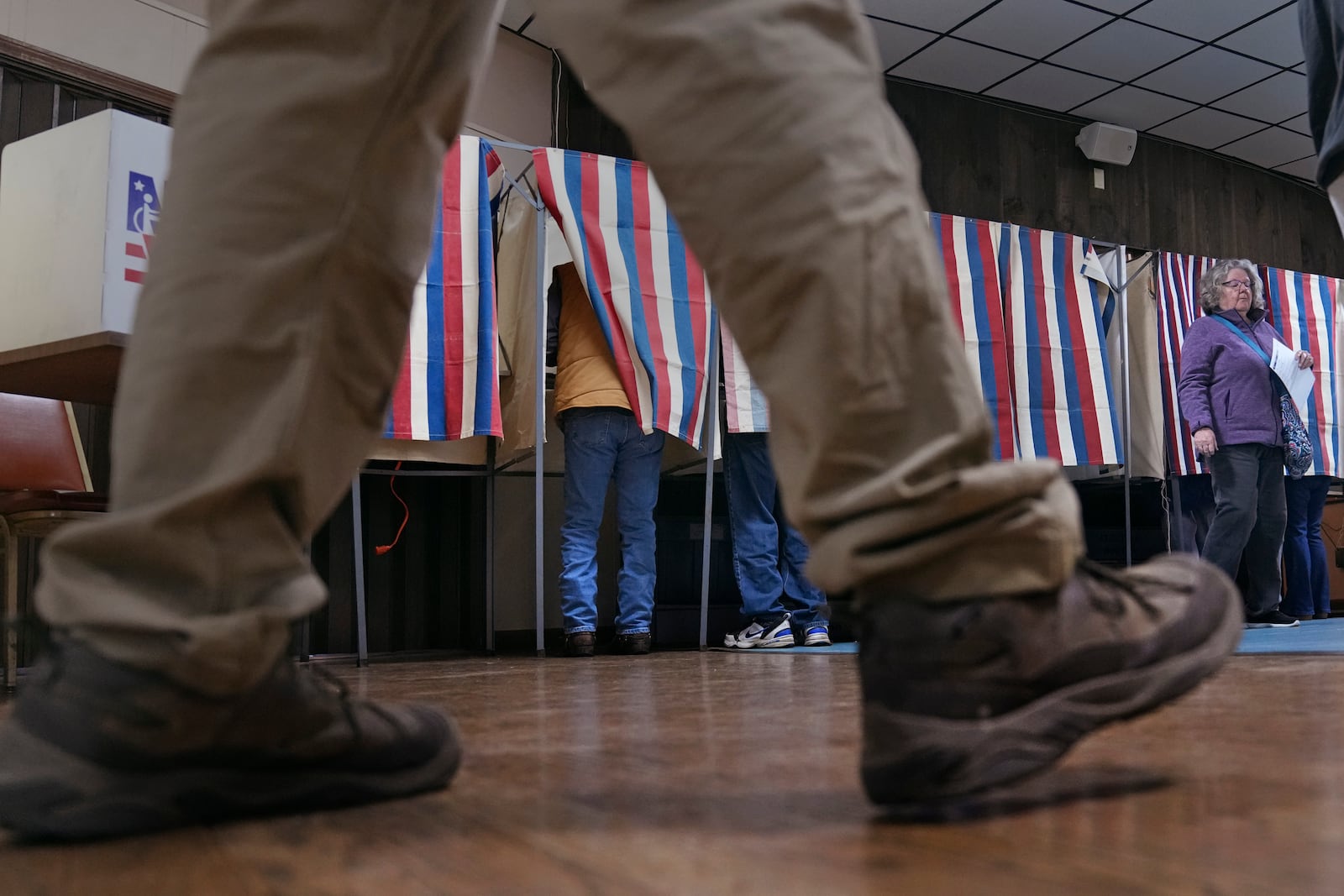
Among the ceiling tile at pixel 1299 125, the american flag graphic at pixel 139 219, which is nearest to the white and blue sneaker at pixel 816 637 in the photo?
the american flag graphic at pixel 139 219

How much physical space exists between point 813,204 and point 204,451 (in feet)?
0.96

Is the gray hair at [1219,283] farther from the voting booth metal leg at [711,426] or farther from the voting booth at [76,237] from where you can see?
the voting booth at [76,237]

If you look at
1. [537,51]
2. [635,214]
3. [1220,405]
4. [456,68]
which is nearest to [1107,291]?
Result: [1220,405]

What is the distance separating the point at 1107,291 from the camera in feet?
12.9

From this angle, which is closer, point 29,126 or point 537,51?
point 29,126

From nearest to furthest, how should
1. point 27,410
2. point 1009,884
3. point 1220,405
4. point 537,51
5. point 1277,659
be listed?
point 1009,884 → point 1277,659 → point 27,410 → point 1220,405 → point 537,51

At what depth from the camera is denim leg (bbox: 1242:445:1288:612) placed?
12.0 feet

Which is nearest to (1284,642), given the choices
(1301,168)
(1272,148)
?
(1272,148)

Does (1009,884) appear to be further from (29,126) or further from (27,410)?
(29,126)

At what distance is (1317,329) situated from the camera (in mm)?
4371

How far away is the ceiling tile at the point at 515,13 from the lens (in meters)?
3.94

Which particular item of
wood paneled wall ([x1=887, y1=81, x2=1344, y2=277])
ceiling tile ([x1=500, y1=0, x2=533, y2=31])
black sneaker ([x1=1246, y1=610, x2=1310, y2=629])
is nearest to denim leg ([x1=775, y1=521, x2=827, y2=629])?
black sneaker ([x1=1246, y1=610, x2=1310, y2=629])

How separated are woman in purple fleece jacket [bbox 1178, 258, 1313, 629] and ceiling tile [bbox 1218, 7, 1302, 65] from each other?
117 centimetres

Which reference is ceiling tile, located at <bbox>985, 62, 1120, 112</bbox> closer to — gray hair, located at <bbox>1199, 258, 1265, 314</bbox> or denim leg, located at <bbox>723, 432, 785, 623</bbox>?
gray hair, located at <bbox>1199, 258, 1265, 314</bbox>
